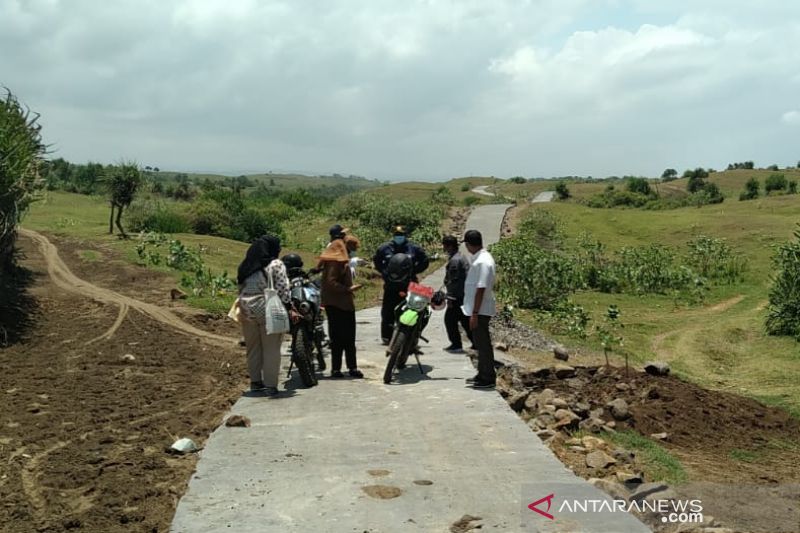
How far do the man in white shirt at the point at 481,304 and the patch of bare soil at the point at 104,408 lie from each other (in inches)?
113

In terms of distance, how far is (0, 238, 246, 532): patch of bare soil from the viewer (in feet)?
17.8

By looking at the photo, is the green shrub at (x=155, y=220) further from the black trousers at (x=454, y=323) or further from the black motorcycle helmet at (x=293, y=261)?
the black motorcycle helmet at (x=293, y=261)

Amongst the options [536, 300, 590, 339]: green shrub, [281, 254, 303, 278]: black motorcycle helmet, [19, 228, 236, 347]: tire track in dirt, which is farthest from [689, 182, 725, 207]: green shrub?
[281, 254, 303, 278]: black motorcycle helmet

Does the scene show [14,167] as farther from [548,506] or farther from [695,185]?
[695,185]

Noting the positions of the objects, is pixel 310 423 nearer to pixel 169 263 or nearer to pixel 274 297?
pixel 274 297

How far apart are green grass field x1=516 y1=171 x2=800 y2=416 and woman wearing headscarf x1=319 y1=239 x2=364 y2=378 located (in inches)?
245

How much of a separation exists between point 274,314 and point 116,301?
8.94 meters

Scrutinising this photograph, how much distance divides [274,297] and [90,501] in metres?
3.21

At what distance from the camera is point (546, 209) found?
45438 millimetres

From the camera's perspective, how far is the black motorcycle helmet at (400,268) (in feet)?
33.6

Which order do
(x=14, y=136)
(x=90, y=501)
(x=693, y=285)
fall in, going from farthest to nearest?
(x=693, y=285)
(x=14, y=136)
(x=90, y=501)

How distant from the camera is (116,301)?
625 inches

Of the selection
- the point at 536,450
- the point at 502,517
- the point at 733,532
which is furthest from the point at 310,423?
the point at 733,532

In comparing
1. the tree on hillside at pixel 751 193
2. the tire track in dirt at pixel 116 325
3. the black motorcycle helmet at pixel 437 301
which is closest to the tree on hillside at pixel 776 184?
the tree on hillside at pixel 751 193
